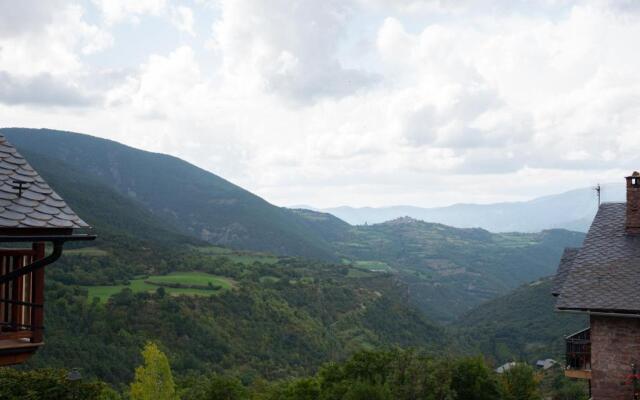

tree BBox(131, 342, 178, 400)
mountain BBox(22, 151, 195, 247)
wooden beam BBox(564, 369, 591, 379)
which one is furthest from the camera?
mountain BBox(22, 151, 195, 247)

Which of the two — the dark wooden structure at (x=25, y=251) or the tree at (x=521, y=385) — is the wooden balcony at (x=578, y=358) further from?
the tree at (x=521, y=385)

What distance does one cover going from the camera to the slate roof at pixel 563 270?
1661cm

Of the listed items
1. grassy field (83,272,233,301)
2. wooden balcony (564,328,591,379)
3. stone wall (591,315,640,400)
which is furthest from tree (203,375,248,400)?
grassy field (83,272,233,301)

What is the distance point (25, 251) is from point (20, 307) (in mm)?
639

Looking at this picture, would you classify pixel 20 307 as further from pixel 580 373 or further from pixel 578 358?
pixel 578 358

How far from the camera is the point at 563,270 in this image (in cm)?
1750

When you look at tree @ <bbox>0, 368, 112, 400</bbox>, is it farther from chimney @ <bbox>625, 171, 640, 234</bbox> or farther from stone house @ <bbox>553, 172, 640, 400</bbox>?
chimney @ <bbox>625, 171, 640, 234</bbox>

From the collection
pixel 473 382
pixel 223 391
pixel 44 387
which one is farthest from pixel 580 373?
pixel 223 391

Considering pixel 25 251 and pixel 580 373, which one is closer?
pixel 25 251

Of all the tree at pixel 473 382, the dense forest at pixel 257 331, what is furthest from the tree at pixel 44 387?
the tree at pixel 473 382

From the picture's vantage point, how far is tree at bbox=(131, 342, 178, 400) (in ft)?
116

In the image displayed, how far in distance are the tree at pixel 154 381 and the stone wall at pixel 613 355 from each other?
28.0 m

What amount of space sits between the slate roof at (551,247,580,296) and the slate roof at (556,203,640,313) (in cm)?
218

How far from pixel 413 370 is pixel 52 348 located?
41.3m
